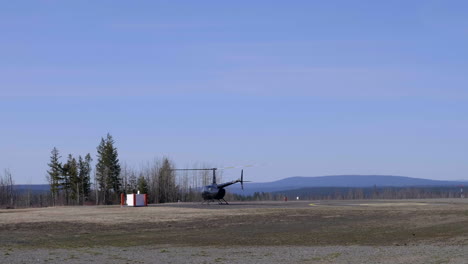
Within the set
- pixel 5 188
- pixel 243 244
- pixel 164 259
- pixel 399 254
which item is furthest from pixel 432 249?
pixel 5 188

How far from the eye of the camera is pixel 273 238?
101 ft

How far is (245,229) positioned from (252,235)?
3.55 meters

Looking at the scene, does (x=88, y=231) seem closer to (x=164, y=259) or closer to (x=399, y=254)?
(x=164, y=259)

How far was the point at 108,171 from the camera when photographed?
338ft

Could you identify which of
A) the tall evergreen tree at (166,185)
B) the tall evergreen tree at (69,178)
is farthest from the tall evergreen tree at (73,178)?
the tall evergreen tree at (166,185)

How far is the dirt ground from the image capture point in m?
24.0

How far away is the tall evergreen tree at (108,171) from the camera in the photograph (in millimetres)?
102938

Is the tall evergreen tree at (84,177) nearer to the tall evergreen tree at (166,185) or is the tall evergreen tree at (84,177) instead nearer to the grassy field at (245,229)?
the tall evergreen tree at (166,185)

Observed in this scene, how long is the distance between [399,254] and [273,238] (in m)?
8.60

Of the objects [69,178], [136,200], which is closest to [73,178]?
[69,178]

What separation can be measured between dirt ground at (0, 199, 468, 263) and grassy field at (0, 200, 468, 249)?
0.13ft

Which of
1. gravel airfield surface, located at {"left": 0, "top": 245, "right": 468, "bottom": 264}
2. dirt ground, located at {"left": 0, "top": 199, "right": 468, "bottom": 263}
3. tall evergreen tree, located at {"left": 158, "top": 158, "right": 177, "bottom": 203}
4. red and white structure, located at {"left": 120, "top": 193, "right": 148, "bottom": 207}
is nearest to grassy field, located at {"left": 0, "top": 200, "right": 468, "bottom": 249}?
dirt ground, located at {"left": 0, "top": 199, "right": 468, "bottom": 263}

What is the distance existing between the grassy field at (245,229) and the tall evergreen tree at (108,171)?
5794cm

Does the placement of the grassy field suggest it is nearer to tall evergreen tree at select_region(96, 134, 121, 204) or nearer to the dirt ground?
the dirt ground
